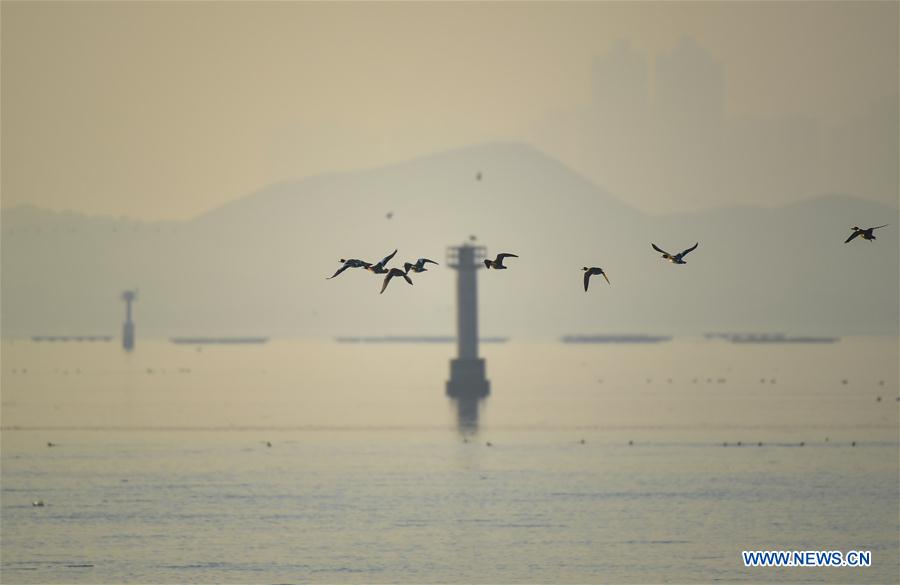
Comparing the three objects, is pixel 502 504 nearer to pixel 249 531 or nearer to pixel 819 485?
pixel 249 531

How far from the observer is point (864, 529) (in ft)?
358

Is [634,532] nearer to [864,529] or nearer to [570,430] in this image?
[864,529]

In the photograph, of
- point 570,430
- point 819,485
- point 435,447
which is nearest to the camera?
point 819,485

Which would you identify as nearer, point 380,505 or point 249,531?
point 249,531

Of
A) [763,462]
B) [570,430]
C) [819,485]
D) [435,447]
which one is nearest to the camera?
[819,485]

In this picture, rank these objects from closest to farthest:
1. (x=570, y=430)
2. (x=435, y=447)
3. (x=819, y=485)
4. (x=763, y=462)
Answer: (x=819, y=485), (x=763, y=462), (x=435, y=447), (x=570, y=430)

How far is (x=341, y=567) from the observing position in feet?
310

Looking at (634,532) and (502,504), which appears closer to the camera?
(634,532)

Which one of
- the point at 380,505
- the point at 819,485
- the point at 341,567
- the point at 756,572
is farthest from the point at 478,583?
the point at 819,485

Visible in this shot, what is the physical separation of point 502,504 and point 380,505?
33.6 feet

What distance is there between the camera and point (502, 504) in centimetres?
12150

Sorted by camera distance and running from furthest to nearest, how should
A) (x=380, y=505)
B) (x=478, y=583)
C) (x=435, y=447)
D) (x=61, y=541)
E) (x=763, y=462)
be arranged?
(x=435, y=447)
(x=763, y=462)
(x=380, y=505)
(x=61, y=541)
(x=478, y=583)

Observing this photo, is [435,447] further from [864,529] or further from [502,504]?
[864,529]

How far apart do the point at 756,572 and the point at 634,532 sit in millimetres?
14008
